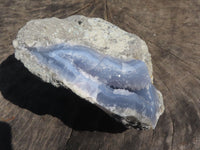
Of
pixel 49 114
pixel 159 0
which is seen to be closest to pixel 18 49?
pixel 49 114

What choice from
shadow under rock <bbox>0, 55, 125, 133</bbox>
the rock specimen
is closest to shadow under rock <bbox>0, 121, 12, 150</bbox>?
shadow under rock <bbox>0, 55, 125, 133</bbox>

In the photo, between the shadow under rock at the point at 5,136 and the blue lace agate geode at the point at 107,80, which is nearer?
the blue lace agate geode at the point at 107,80

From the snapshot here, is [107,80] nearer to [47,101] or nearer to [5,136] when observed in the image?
[47,101]

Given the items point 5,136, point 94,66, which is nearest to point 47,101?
point 5,136

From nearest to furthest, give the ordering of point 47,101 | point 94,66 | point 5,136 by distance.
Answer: point 94,66
point 5,136
point 47,101

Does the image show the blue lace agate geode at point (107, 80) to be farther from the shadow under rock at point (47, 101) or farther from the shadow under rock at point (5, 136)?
the shadow under rock at point (5, 136)

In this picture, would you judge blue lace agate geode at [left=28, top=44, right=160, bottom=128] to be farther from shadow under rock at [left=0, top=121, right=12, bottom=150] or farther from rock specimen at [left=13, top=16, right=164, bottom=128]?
shadow under rock at [left=0, top=121, right=12, bottom=150]

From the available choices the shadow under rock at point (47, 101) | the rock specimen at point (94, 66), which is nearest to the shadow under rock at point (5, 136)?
the shadow under rock at point (47, 101)
